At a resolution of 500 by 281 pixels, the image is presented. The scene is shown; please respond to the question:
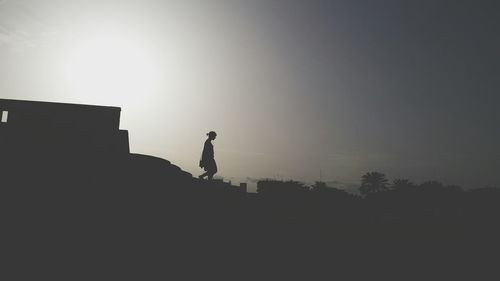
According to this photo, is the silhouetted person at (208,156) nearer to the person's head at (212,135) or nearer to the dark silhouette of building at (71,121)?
the person's head at (212,135)

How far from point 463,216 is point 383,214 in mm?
3168

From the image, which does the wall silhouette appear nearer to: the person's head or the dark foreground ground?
the dark foreground ground

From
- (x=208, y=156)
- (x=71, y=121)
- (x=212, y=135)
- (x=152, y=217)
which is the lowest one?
(x=152, y=217)

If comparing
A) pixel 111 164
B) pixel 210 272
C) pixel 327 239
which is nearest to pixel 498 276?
pixel 327 239

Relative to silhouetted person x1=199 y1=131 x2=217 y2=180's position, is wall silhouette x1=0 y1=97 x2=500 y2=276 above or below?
below

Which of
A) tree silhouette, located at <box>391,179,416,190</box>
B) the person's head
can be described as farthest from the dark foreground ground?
tree silhouette, located at <box>391,179,416,190</box>

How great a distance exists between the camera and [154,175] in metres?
9.14

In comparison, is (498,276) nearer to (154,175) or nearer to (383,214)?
(383,214)

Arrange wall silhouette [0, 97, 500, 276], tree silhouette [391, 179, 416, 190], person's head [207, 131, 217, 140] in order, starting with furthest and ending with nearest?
tree silhouette [391, 179, 416, 190] → person's head [207, 131, 217, 140] → wall silhouette [0, 97, 500, 276]

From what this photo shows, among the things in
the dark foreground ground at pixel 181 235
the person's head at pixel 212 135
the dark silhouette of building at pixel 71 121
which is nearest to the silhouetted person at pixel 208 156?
the person's head at pixel 212 135

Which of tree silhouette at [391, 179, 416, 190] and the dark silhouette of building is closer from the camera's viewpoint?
the dark silhouette of building

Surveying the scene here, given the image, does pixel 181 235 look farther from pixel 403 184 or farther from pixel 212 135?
pixel 403 184

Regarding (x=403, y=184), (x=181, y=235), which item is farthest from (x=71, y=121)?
(x=403, y=184)

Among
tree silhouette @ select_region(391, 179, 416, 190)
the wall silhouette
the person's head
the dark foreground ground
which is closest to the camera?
the dark foreground ground
